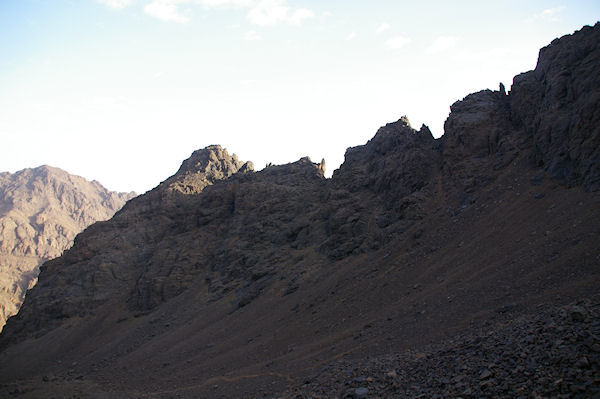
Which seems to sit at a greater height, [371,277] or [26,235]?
[26,235]

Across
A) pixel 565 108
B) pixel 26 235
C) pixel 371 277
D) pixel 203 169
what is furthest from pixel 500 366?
pixel 26 235

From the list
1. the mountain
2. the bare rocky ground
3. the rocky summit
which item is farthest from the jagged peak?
the mountain

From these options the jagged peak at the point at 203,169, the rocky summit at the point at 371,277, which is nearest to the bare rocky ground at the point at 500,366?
the rocky summit at the point at 371,277

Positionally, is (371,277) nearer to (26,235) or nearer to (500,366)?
(500,366)

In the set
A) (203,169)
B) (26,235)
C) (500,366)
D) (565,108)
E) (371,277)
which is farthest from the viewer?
(26,235)

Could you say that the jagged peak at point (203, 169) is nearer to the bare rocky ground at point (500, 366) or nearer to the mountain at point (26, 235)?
the bare rocky ground at point (500, 366)

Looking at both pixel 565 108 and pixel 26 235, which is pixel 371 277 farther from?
pixel 26 235

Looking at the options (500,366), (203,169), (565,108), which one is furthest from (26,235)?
(500,366)

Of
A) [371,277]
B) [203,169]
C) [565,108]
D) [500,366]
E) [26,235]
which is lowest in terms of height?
[371,277]

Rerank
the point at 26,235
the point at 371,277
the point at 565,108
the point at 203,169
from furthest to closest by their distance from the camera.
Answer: the point at 26,235
the point at 203,169
the point at 371,277
the point at 565,108

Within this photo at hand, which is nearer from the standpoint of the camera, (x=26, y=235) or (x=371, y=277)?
(x=371, y=277)

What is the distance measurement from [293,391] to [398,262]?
56.1 feet

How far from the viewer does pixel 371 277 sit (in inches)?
1292

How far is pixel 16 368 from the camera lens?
4772 centimetres
